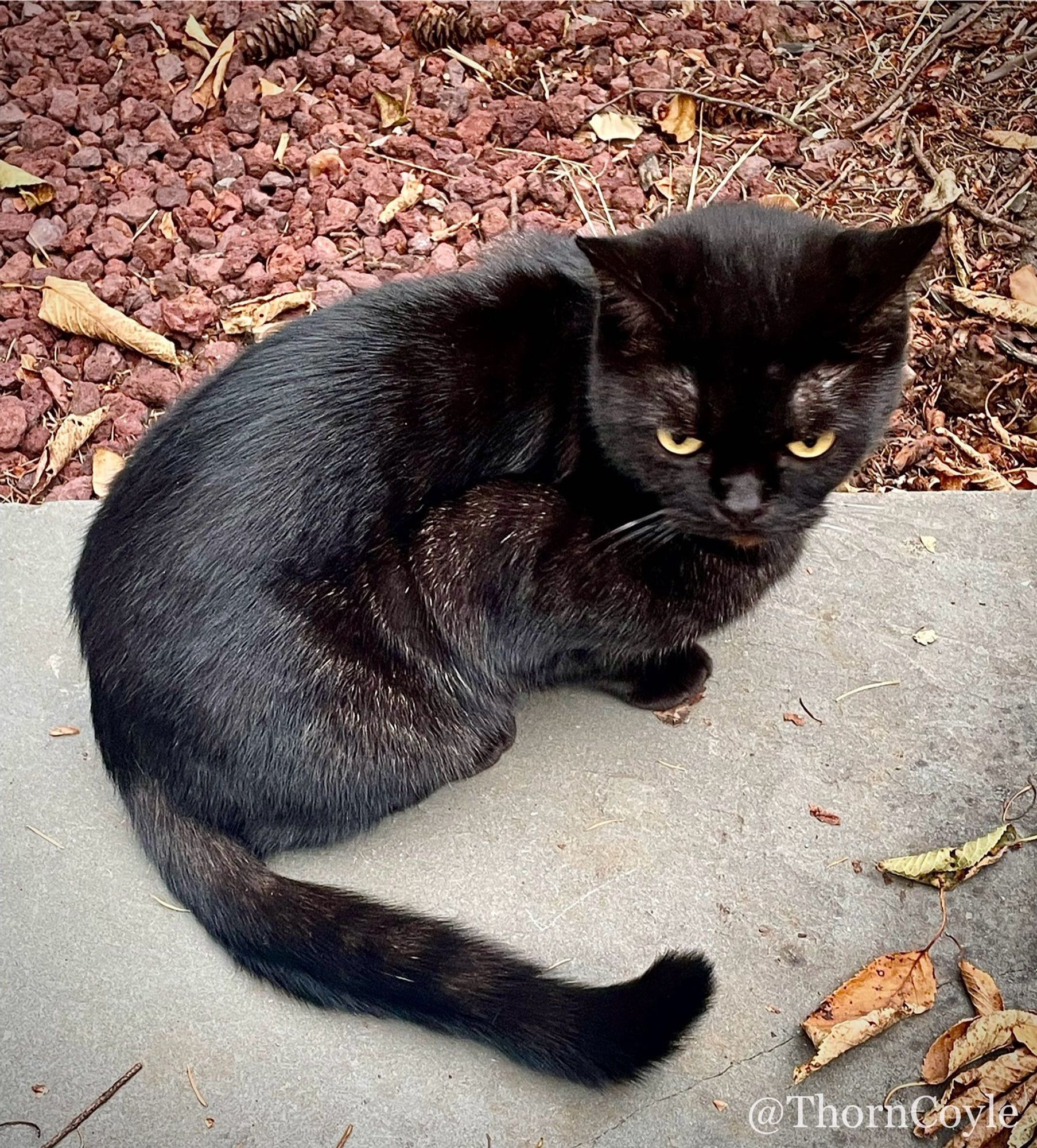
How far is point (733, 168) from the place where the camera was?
10.2 feet

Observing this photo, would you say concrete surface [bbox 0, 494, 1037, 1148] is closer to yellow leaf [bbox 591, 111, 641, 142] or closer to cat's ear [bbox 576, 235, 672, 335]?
cat's ear [bbox 576, 235, 672, 335]

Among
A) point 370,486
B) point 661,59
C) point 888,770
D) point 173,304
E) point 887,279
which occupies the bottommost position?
point 888,770

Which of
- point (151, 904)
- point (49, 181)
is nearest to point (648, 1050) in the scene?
point (151, 904)

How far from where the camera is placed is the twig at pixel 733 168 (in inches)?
120

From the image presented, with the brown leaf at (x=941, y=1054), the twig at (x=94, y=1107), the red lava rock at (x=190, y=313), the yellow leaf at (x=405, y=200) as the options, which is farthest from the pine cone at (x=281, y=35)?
the brown leaf at (x=941, y=1054)

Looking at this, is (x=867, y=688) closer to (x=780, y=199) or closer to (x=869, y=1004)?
(x=869, y=1004)

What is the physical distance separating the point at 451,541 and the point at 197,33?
231 cm

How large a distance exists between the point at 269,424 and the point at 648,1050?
1.13 metres

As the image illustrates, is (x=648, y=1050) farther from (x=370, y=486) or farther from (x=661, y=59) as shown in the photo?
(x=661, y=59)

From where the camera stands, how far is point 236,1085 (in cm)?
162

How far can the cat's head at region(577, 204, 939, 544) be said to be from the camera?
61.1 inches

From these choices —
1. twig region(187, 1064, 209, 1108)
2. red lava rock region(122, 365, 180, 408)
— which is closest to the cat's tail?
twig region(187, 1064, 209, 1108)

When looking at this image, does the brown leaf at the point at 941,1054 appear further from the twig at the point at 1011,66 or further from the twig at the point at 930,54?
the twig at the point at 1011,66

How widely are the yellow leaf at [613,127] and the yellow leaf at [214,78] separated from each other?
1.13 metres
